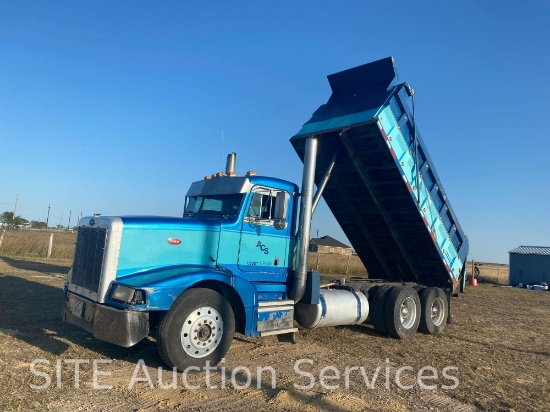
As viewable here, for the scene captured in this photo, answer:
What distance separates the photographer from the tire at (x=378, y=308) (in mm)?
8445

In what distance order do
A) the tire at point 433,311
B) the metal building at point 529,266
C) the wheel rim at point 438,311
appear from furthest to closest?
the metal building at point 529,266 < the wheel rim at point 438,311 < the tire at point 433,311

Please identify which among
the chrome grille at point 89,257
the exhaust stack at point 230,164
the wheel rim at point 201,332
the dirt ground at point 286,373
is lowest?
the dirt ground at point 286,373

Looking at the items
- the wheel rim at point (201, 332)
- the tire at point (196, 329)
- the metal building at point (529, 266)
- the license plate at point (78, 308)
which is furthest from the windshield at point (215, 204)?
the metal building at point (529, 266)

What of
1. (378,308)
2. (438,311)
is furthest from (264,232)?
(438,311)

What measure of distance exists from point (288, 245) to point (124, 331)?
2974mm

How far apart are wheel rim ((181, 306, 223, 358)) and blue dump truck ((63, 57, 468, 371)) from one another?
1cm

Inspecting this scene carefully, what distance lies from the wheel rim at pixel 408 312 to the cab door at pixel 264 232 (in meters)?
3.12

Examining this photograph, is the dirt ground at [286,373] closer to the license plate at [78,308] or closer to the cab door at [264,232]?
the license plate at [78,308]

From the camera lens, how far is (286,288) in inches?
283

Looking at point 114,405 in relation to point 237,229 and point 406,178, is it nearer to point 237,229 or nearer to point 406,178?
point 237,229

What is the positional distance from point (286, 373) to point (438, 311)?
5.12 meters

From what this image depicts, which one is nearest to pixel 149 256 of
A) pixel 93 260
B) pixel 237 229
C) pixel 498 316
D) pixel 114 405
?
pixel 93 260

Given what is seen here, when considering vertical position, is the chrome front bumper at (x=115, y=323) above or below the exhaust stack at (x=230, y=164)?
below

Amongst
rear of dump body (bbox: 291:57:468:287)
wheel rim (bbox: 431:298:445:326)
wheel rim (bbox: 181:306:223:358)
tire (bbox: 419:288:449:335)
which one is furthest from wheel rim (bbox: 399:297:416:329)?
wheel rim (bbox: 181:306:223:358)
